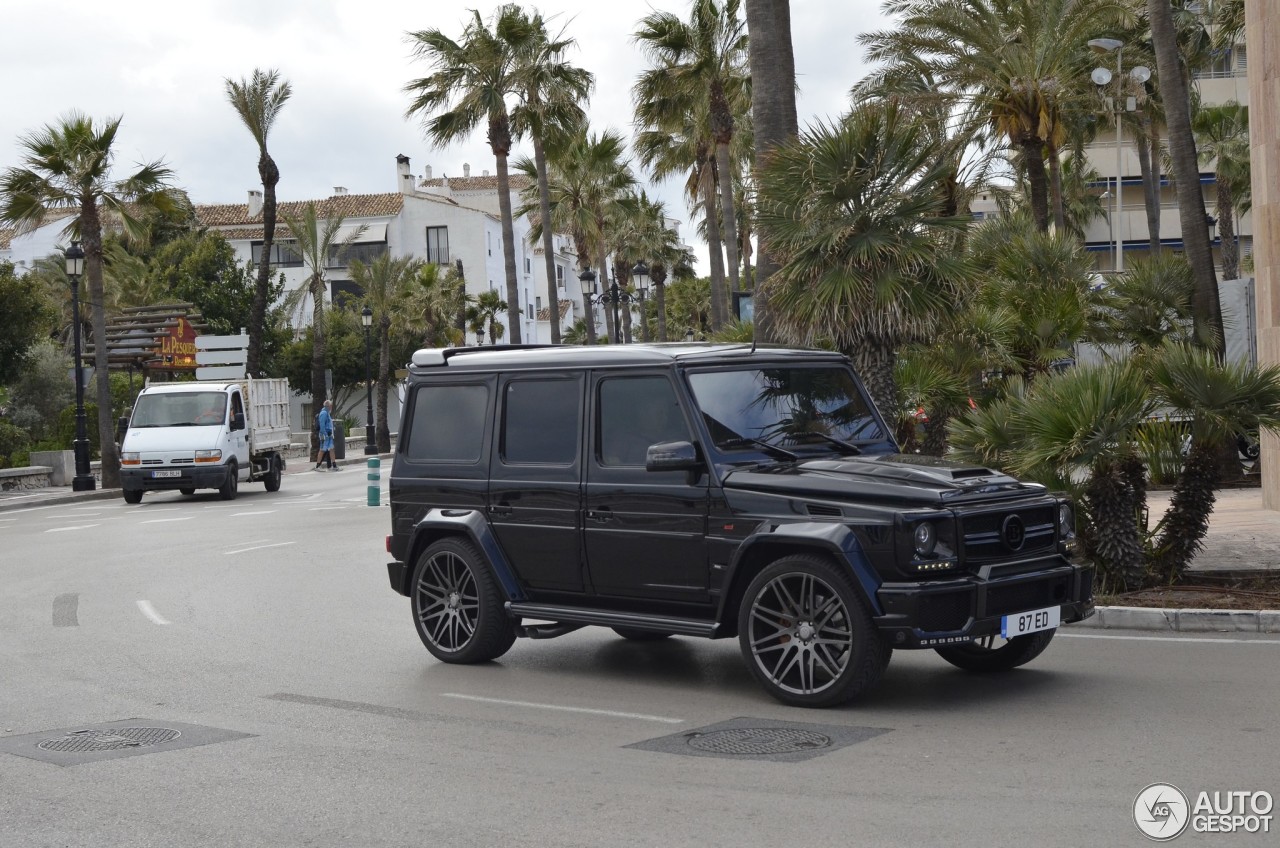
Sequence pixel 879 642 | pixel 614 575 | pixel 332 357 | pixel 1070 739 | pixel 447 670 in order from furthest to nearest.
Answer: pixel 332 357 < pixel 447 670 < pixel 614 575 < pixel 879 642 < pixel 1070 739

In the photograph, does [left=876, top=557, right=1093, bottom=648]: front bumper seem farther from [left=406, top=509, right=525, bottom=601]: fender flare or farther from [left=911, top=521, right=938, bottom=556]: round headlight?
[left=406, top=509, right=525, bottom=601]: fender flare

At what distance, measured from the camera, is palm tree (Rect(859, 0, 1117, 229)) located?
28719 millimetres

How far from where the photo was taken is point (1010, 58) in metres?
28.5

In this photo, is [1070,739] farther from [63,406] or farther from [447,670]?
[63,406]

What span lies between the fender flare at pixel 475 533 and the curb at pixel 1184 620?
13.1ft

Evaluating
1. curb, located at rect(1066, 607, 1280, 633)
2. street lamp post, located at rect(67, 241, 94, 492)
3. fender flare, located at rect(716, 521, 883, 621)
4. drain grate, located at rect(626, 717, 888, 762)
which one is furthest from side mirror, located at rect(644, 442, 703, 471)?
street lamp post, located at rect(67, 241, 94, 492)

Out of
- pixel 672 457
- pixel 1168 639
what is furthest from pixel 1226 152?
pixel 672 457

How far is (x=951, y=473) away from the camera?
26.3 ft

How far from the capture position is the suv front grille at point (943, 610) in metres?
7.45

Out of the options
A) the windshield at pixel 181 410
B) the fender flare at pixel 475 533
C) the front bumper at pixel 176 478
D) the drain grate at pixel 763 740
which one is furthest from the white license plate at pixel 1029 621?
the windshield at pixel 181 410

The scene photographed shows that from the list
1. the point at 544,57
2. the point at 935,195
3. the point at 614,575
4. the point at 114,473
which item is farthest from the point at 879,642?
the point at 544,57

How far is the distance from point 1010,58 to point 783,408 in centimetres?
2186

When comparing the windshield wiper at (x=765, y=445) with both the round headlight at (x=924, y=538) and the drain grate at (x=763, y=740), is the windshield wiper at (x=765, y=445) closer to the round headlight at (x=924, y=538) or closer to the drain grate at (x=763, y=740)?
the round headlight at (x=924, y=538)

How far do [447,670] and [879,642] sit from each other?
3.35 metres
